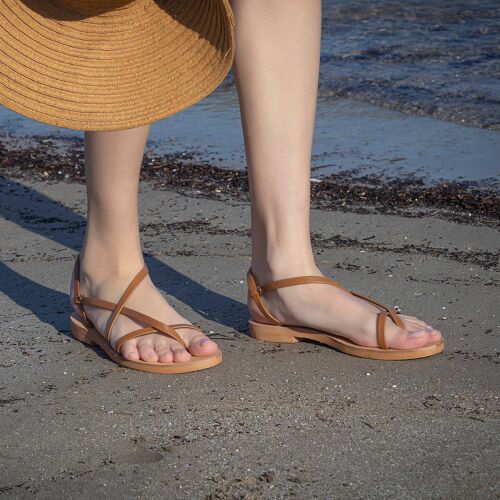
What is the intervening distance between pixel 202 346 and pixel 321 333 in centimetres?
33

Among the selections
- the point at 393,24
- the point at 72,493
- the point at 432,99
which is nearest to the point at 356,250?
the point at 72,493

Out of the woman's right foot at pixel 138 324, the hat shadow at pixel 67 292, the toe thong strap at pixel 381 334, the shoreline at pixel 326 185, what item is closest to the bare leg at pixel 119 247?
the woman's right foot at pixel 138 324

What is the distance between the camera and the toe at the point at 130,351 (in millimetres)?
2512

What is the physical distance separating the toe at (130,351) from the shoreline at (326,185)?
1512 millimetres

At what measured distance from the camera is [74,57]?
2299 millimetres

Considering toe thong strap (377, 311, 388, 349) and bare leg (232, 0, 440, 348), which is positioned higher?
bare leg (232, 0, 440, 348)

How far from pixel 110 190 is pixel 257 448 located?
82 cm

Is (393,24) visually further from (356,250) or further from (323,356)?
(323,356)

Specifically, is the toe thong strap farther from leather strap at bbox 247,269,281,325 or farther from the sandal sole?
leather strap at bbox 247,269,281,325

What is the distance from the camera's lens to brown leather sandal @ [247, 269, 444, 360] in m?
2.53

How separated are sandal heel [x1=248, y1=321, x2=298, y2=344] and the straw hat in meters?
0.67

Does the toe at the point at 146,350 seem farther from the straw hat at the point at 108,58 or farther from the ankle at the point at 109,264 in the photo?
the straw hat at the point at 108,58

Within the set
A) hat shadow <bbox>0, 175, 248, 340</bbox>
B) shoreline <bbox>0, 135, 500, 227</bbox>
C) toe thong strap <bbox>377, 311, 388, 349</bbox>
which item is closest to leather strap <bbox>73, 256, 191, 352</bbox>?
hat shadow <bbox>0, 175, 248, 340</bbox>

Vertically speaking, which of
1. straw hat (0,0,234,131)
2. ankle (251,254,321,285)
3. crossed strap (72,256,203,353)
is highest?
straw hat (0,0,234,131)
